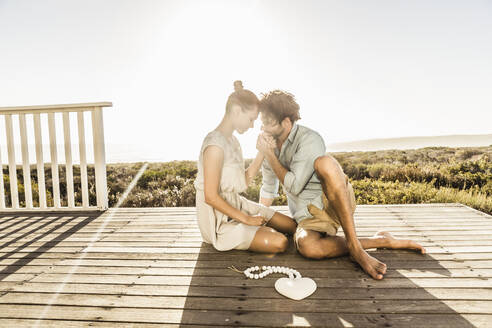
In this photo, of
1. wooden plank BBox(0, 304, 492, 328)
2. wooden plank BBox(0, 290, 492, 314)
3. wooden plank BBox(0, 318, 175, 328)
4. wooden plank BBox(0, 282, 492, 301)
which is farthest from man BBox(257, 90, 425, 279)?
wooden plank BBox(0, 318, 175, 328)

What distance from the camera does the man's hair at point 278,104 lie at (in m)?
2.18

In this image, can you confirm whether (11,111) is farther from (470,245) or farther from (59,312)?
(470,245)

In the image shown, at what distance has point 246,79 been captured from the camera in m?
2.21

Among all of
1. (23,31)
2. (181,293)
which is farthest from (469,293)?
(23,31)

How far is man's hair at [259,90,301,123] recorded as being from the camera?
7.16ft

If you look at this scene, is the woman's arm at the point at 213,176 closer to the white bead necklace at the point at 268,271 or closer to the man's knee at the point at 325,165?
the white bead necklace at the point at 268,271

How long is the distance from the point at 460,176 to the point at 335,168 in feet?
19.9

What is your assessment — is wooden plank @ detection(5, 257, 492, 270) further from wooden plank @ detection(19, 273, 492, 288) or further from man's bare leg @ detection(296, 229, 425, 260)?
wooden plank @ detection(19, 273, 492, 288)

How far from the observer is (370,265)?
184 cm

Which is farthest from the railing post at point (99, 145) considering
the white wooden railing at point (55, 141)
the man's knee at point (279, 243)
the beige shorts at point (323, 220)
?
the beige shorts at point (323, 220)

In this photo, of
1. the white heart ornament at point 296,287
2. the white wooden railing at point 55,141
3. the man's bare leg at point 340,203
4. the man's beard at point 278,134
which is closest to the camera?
the white heart ornament at point 296,287

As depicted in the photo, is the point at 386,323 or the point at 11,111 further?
the point at 11,111

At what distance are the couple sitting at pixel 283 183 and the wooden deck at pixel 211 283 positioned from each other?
0.11 m

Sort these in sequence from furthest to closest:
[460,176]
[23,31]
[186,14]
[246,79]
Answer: [23,31]
[186,14]
[460,176]
[246,79]
